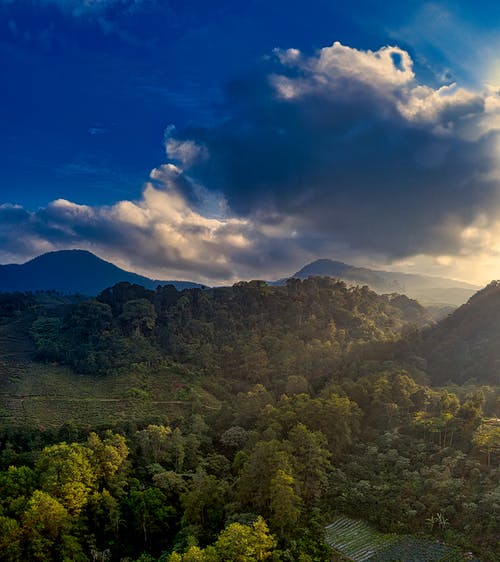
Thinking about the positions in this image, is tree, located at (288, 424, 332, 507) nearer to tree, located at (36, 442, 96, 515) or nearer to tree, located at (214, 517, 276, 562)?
tree, located at (214, 517, 276, 562)

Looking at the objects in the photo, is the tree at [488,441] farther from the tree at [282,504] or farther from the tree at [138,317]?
the tree at [138,317]

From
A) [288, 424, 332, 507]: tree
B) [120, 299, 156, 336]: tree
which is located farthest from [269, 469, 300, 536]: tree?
[120, 299, 156, 336]: tree

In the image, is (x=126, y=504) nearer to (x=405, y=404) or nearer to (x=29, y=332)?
(x=405, y=404)

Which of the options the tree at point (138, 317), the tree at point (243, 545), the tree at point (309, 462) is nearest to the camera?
the tree at point (243, 545)

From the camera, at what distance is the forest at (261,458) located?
24500mm

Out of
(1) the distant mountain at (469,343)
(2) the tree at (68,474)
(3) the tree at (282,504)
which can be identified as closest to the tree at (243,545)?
(3) the tree at (282,504)

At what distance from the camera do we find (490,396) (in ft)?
150

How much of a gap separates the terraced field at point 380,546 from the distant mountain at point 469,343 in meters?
38.1

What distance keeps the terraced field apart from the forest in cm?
52

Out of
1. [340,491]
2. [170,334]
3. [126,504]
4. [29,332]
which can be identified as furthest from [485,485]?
[29,332]

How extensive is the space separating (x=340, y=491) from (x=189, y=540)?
11.8 metres

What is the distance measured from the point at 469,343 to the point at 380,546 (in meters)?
51.8

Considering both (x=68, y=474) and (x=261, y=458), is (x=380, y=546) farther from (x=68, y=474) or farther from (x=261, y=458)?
(x=68, y=474)

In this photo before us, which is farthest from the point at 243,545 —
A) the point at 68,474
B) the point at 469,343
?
the point at 469,343
